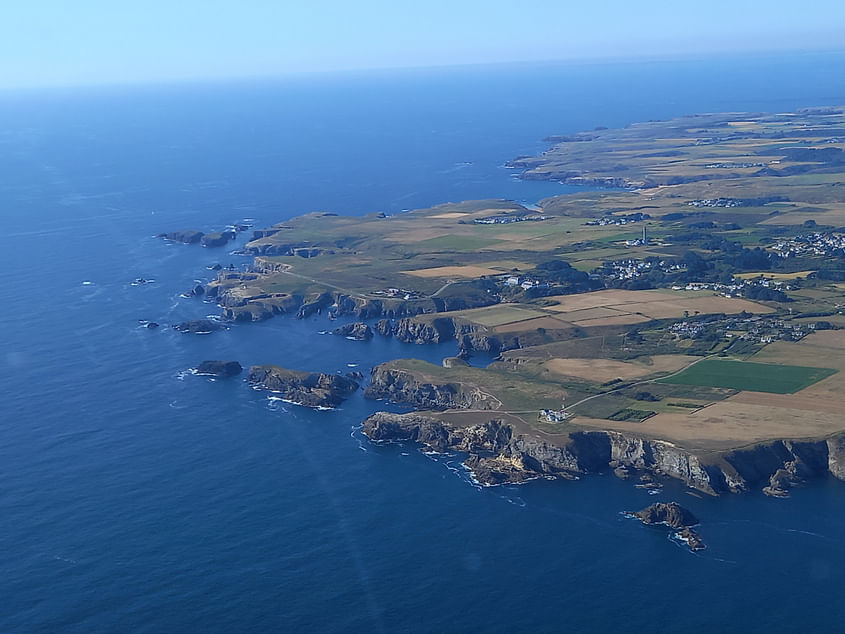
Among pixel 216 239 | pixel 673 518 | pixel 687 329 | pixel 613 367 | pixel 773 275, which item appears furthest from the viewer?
pixel 216 239

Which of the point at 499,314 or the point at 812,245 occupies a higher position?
the point at 499,314

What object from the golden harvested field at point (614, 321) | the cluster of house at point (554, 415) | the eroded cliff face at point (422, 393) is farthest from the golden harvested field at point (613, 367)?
the golden harvested field at point (614, 321)

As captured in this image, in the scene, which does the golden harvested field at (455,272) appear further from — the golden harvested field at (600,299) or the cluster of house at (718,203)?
the cluster of house at (718,203)

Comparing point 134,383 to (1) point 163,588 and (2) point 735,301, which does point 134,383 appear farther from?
(2) point 735,301

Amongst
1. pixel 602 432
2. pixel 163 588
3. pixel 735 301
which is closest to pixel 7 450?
pixel 163 588

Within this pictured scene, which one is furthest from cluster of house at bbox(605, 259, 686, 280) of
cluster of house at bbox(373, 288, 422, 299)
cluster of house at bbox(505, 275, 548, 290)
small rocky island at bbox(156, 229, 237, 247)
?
small rocky island at bbox(156, 229, 237, 247)

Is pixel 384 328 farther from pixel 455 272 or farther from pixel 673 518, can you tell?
pixel 673 518

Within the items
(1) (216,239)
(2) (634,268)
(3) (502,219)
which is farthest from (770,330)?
(1) (216,239)
